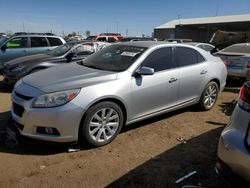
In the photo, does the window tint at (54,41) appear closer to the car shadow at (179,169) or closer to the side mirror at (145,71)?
the side mirror at (145,71)

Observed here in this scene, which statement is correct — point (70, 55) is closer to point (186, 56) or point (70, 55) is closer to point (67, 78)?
point (186, 56)

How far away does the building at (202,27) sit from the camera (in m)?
37.8

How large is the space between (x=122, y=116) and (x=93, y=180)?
1264 millimetres

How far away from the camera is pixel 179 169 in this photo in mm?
3613

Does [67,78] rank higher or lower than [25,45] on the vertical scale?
lower

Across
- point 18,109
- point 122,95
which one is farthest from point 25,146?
point 122,95

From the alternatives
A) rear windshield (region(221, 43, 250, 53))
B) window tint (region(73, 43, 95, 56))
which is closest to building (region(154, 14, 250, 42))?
rear windshield (region(221, 43, 250, 53))

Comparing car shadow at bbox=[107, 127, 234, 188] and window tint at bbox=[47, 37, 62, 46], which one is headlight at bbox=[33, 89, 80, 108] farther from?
window tint at bbox=[47, 37, 62, 46]

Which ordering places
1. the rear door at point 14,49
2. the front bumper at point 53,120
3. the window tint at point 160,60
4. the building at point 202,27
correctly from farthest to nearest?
1. the building at point 202,27
2. the rear door at point 14,49
3. the window tint at point 160,60
4. the front bumper at point 53,120

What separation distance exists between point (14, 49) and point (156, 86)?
7.91 metres

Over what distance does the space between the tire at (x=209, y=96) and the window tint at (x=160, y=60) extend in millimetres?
1154

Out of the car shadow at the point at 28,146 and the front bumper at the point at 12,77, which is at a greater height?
the front bumper at the point at 12,77

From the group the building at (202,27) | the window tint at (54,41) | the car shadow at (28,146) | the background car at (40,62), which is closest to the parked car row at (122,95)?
the car shadow at (28,146)

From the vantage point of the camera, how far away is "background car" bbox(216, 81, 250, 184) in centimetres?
239
